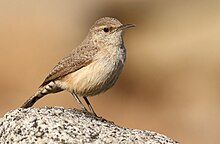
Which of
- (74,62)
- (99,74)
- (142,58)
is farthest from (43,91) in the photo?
(142,58)

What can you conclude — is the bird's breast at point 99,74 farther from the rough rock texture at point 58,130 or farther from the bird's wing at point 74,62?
the rough rock texture at point 58,130

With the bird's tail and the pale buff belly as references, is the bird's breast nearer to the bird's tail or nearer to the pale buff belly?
the pale buff belly

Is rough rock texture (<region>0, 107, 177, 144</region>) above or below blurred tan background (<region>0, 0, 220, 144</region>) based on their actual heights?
below

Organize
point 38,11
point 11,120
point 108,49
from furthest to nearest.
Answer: point 38,11 < point 108,49 < point 11,120

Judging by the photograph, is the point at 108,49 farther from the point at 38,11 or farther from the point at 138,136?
the point at 38,11

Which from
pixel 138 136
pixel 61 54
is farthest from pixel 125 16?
pixel 138 136

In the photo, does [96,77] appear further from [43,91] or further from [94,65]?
[43,91]

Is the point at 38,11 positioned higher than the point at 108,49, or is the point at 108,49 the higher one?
the point at 38,11

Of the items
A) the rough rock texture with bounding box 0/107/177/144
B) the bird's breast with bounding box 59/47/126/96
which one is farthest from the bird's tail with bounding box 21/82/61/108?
the rough rock texture with bounding box 0/107/177/144
